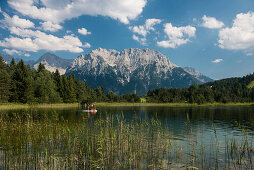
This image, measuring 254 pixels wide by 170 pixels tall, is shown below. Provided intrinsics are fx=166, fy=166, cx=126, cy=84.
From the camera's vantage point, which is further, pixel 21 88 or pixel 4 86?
pixel 21 88

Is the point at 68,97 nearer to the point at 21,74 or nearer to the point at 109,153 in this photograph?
the point at 21,74

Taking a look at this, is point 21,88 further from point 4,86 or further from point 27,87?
point 4,86

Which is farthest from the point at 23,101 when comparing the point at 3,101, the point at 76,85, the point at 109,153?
the point at 109,153

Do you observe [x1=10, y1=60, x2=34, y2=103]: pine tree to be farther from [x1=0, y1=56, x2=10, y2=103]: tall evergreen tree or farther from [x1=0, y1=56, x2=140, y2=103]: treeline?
[x1=0, y1=56, x2=10, y2=103]: tall evergreen tree

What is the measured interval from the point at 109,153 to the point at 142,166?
2.74m

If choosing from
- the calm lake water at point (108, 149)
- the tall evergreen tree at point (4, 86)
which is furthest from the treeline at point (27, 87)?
the calm lake water at point (108, 149)

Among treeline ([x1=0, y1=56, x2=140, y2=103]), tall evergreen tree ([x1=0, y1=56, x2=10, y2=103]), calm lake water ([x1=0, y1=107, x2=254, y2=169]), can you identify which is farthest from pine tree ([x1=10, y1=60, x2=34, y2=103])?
calm lake water ([x1=0, y1=107, x2=254, y2=169])

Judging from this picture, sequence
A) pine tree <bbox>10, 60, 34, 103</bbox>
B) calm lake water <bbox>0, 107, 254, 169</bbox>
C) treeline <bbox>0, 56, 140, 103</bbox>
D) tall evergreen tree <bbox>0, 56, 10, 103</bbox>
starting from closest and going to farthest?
calm lake water <bbox>0, 107, 254, 169</bbox> < tall evergreen tree <bbox>0, 56, 10, 103</bbox> < treeline <bbox>0, 56, 140, 103</bbox> < pine tree <bbox>10, 60, 34, 103</bbox>

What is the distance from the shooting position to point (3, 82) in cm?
8888

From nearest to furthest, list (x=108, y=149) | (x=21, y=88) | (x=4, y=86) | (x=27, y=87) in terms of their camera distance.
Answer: (x=108, y=149)
(x=4, y=86)
(x=21, y=88)
(x=27, y=87)

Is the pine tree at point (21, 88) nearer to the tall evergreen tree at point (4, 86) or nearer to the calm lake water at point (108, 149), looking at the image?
the tall evergreen tree at point (4, 86)

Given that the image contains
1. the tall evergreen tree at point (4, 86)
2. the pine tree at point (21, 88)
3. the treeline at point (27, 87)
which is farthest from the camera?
the pine tree at point (21, 88)

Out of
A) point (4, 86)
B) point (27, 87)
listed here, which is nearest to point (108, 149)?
point (4, 86)

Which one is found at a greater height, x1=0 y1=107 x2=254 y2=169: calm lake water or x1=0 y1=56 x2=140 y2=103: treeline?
x1=0 y1=56 x2=140 y2=103: treeline
